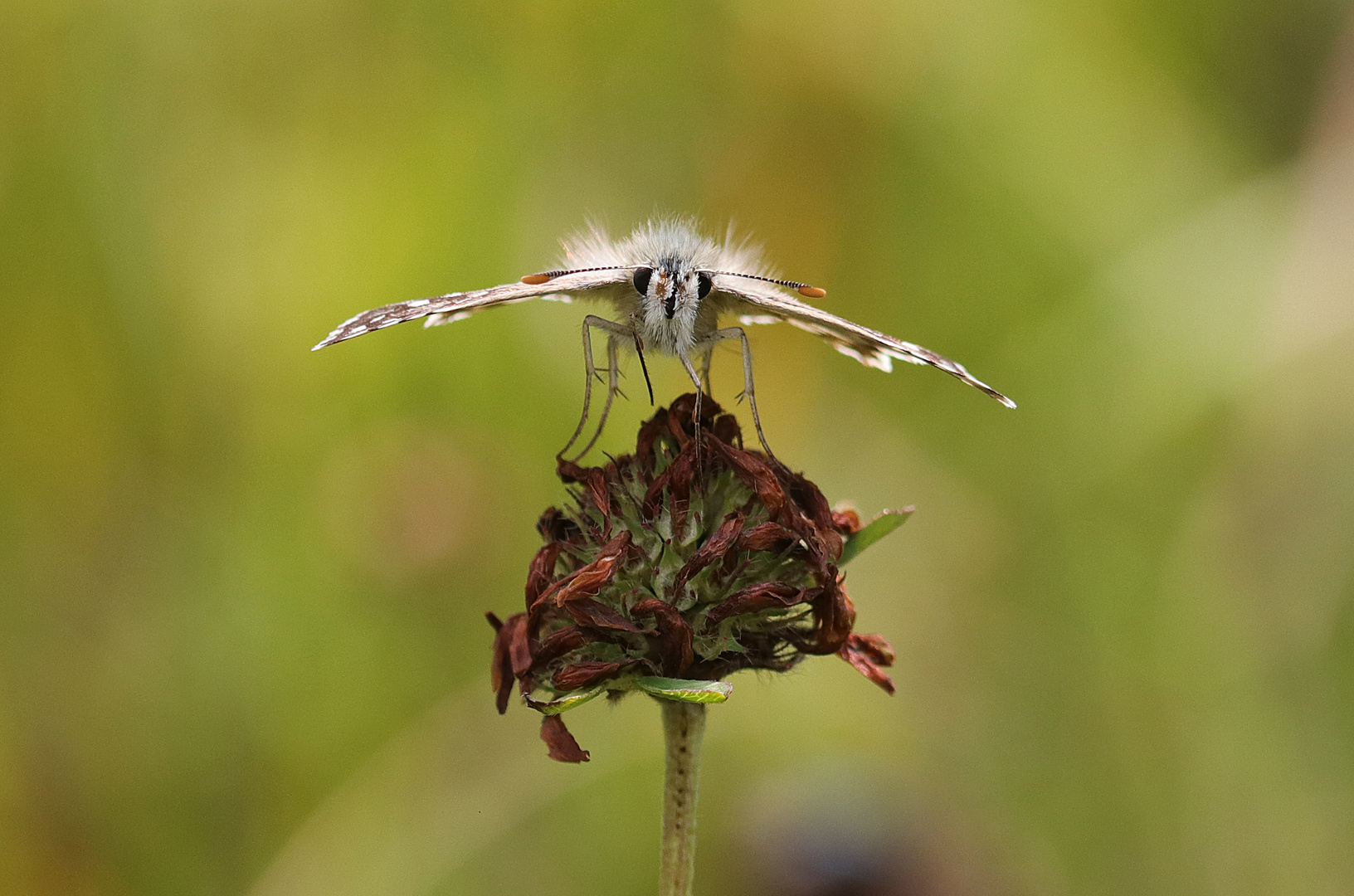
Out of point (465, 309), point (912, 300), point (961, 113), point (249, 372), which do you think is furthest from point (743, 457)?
point (961, 113)

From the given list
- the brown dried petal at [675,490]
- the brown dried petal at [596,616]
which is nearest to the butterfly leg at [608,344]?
the brown dried petal at [675,490]

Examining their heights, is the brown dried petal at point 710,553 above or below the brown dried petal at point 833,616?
above

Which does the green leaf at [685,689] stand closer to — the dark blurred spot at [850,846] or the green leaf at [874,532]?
the green leaf at [874,532]

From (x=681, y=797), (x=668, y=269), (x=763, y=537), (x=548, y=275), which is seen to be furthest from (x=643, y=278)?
(x=681, y=797)

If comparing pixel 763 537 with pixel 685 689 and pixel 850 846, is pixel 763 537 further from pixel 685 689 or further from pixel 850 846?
pixel 850 846

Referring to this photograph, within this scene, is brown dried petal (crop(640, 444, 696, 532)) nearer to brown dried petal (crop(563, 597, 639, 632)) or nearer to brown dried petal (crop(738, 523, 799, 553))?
brown dried petal (crop(738, 523, 799, 553))

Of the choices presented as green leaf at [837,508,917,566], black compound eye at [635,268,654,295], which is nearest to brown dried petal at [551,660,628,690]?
green leaf at [837,508,917,566]

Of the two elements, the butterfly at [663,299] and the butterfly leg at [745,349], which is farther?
the butterfly leg at [745,349]

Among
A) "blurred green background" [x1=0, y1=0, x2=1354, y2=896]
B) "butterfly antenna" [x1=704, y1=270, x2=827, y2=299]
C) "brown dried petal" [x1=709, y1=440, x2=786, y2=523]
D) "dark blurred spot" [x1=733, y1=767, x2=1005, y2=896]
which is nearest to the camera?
"brown dried petal" [x1=709, y1=440, x2=786, y2=523]
